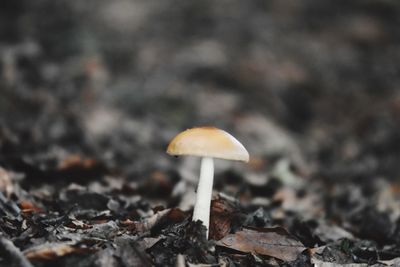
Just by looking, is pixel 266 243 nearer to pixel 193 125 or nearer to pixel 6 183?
pixel 6 183

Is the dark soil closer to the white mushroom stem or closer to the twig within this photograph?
the twig

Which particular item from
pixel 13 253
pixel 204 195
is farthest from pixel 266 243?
pixel 13 253

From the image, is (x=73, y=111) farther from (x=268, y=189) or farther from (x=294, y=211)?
(x=294, y=211)

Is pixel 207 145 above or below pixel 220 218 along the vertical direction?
above

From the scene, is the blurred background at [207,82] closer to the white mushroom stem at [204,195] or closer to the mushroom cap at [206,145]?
the white mushroom stem at [204,195]

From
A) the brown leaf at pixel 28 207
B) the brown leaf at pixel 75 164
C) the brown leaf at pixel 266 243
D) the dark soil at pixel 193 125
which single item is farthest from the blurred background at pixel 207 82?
the brown leaf at pixel 266 243

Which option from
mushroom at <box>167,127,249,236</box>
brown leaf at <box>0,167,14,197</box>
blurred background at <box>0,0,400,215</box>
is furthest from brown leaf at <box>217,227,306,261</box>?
blurred background at <box>0,0,400,215</box>

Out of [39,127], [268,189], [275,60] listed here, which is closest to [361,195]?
[268,189]
